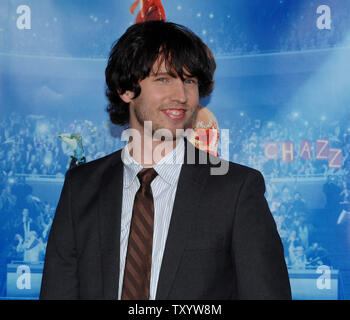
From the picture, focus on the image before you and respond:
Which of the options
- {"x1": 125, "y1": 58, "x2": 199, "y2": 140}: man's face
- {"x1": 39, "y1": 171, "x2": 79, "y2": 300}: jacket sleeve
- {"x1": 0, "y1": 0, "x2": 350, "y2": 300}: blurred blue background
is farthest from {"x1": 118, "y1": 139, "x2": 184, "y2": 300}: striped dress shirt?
{"x1": 0, "y1": 0, "x2": 350, "y2": 300}: blurred blue background

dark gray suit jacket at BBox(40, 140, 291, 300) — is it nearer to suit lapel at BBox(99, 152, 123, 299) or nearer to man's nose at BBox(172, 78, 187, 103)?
suit lapel at BBox(99, 152, 123, 299)

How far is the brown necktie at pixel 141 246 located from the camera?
1.95 meters

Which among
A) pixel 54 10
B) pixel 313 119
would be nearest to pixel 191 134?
pixel 313 119

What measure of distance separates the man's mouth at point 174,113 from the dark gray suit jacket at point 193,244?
16 centimetres

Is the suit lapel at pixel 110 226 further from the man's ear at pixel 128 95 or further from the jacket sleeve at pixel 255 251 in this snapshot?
the jacket sleeve at pixel 255 251

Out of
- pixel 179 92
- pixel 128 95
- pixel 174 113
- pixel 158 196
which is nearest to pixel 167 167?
pixel 158 196

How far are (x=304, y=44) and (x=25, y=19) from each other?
2055 mm

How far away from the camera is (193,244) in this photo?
1923mm

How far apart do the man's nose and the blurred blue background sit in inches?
40.6

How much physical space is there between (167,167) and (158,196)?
15 centimetres

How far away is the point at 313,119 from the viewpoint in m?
3.14

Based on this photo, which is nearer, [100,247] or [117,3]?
[100,247]

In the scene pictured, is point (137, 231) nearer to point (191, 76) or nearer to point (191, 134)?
point (191, 76)

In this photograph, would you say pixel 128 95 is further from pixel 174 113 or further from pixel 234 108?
pixel 234 108
